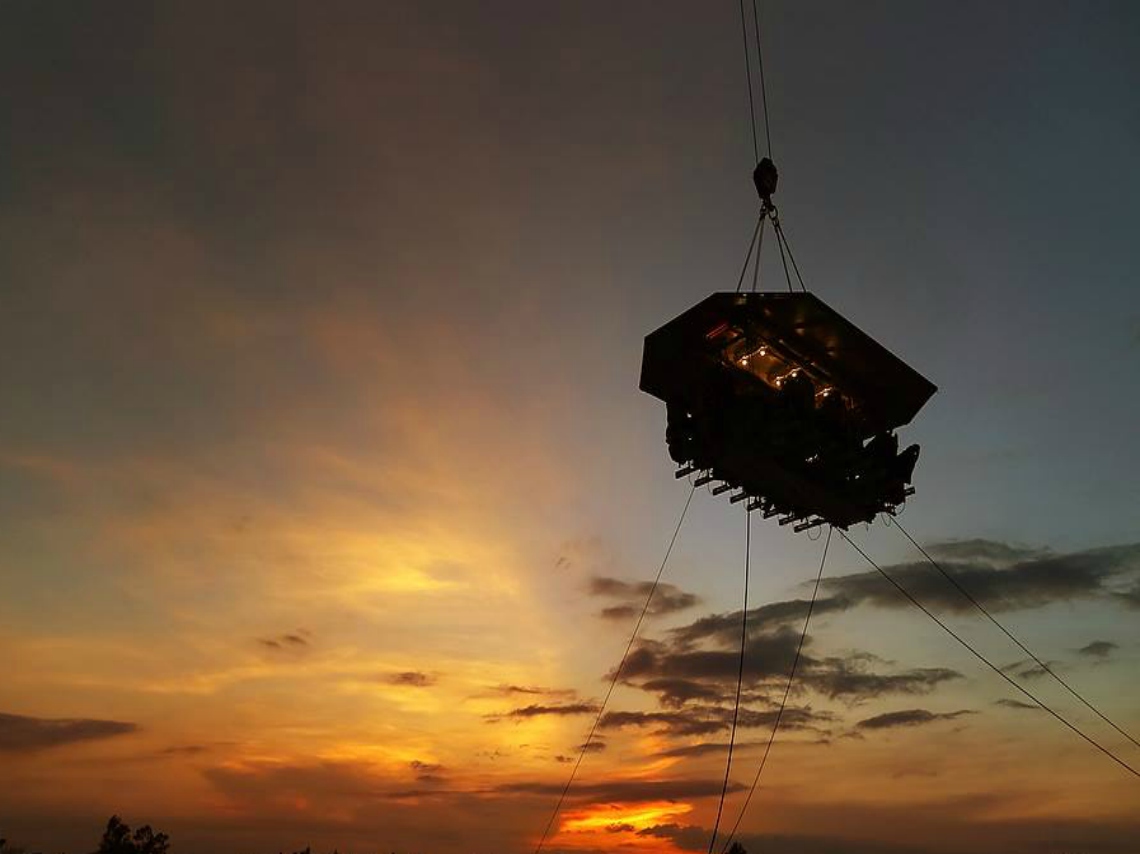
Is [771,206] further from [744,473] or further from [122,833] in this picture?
[122,833]

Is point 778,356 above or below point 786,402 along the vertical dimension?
above

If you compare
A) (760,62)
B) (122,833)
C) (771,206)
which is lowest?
(122,833)

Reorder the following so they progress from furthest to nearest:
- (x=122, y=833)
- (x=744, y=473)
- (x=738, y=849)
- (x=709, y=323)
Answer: (x=738, y=849), (x=122, y=833), (x=744, y=473), (x=709, y=323)

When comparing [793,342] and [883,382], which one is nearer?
[793,342]

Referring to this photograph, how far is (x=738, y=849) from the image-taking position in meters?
109

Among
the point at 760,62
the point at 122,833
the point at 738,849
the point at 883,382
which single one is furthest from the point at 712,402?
the point at 738,849

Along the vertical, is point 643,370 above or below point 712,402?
above

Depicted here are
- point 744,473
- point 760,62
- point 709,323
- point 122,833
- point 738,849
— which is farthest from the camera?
point 738,849

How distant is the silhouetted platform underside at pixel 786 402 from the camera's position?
1720 centimetres

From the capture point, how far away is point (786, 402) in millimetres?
17500

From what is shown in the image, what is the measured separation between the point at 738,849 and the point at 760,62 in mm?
106627

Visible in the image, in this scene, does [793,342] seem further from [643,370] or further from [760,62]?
[760,62]

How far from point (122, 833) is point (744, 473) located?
99605mm

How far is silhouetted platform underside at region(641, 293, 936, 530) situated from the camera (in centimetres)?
1720
